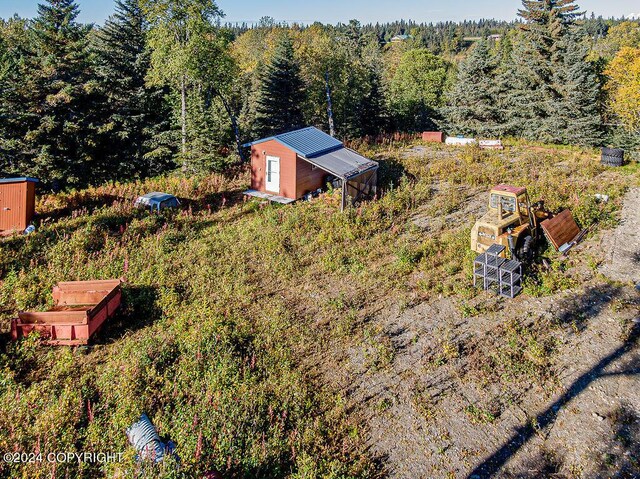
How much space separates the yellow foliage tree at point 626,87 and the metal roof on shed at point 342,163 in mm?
21506

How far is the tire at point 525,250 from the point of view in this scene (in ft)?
44.3

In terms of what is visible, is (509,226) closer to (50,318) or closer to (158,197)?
(50,318)

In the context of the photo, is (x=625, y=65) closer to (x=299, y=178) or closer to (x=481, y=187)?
(x=481, y=187)

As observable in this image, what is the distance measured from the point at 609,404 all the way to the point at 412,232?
368 inches

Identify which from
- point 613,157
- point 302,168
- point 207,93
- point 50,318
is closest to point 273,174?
point 302,168

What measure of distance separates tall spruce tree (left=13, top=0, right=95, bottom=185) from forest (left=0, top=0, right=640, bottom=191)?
0.08 meters

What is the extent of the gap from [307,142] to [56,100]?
1742 cm

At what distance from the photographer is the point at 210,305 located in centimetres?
1209

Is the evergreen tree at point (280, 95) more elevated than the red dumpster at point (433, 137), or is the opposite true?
the evergreen tree at point (280, 95)

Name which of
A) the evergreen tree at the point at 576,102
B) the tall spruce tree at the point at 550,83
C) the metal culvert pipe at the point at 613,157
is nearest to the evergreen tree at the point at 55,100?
the metal culvert pipe at the point at 613,157

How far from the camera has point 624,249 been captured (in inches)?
570

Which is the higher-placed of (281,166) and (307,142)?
(307,142)

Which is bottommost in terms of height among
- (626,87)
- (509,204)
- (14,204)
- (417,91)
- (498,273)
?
(498,273)

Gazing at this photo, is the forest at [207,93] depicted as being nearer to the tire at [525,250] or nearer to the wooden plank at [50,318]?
the wooden plank at [50,318]
